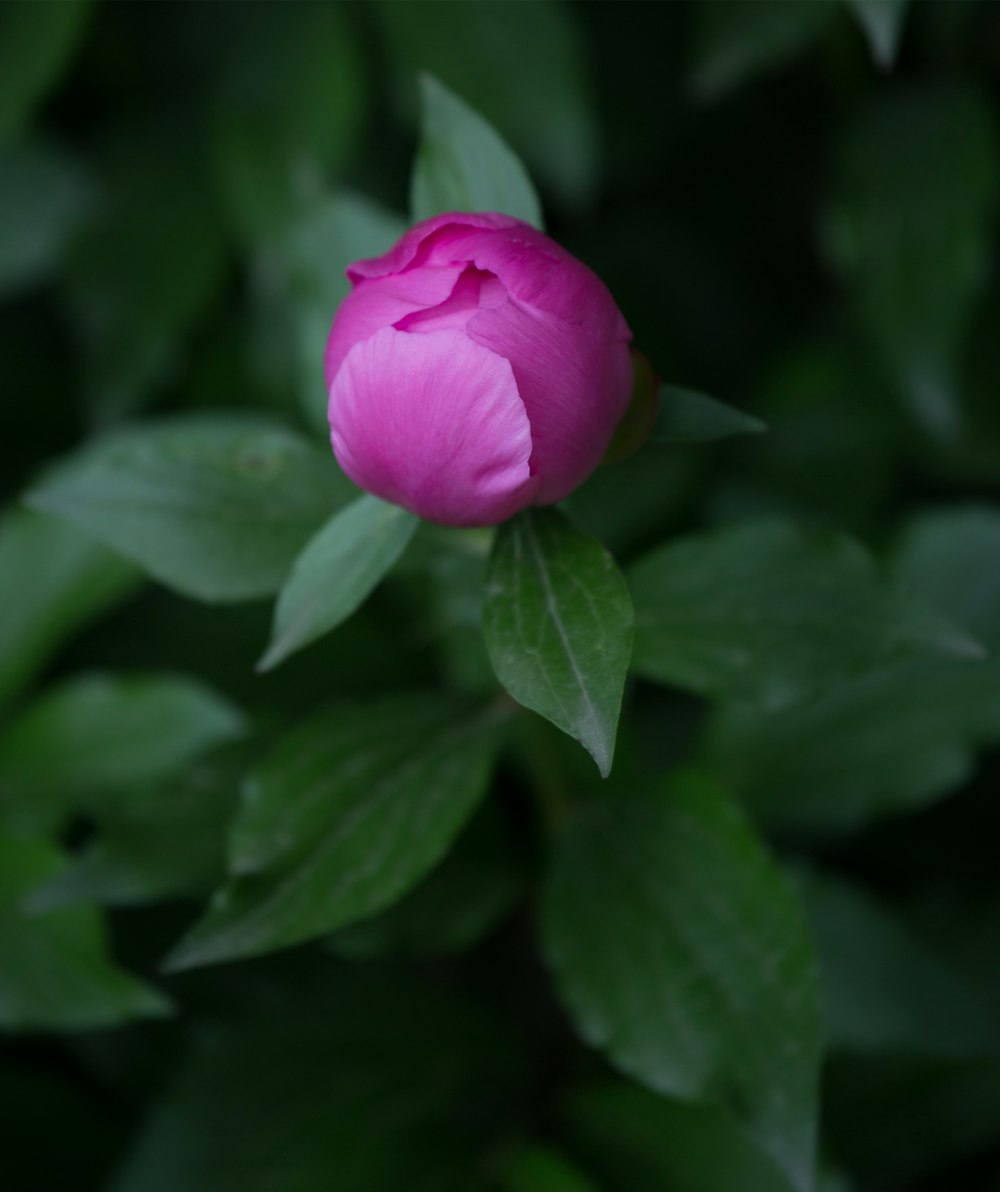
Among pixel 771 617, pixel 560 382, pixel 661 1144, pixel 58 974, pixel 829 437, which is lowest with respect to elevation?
pixel 661 1144

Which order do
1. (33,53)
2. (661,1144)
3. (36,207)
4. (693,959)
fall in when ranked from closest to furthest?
(693,959)
(661,1144)
(33,53)
(36,207)

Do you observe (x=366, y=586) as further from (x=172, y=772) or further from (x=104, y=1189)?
(x=104, y=1189)

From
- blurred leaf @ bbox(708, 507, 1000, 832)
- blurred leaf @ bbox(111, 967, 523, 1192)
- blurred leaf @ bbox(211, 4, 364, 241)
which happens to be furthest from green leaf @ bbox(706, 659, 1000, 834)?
blurred leaf @ bbox(211, 4, 364, 241)

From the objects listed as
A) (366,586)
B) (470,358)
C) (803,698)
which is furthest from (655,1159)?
Answer: (470,358)

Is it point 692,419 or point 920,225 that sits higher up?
point 692,419

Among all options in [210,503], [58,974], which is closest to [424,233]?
[210,503]

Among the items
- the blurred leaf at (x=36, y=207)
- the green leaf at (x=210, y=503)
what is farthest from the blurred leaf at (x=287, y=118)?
the green leaf at (x=210, y=503)

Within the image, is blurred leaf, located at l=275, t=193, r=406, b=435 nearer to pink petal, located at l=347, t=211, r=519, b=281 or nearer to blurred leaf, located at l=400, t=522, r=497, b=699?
blurred leaf, located at l=400, t=522, r=497, b=699

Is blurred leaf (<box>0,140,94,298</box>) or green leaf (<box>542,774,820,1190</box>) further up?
blurred leaf (<box>0,140,94,298</box>)

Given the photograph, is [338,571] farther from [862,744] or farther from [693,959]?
[862,744]
